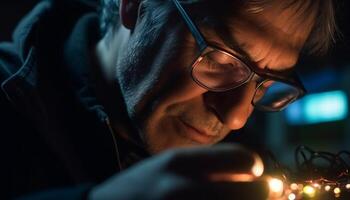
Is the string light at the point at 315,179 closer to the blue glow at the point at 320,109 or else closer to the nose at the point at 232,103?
A: the nose at the point at 232,103

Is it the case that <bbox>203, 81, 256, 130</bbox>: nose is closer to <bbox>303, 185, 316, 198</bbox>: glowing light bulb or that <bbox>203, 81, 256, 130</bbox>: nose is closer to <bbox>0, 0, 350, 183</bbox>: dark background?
<bbox>303, 185, 316, 198</bbox>: glowing light bulb

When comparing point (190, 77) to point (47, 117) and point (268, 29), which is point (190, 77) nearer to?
point (268, 29)

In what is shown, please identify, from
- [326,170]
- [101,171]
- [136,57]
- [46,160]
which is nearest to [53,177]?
[46,160]

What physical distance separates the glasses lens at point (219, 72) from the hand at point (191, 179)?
2.28 feet

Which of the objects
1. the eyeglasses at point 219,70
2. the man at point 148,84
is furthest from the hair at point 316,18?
the eyeglasses at point 219,70

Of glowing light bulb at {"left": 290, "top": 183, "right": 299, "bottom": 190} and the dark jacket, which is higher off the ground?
the dark jacket

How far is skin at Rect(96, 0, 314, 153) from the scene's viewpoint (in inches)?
56.1

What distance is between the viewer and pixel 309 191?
1.11 m

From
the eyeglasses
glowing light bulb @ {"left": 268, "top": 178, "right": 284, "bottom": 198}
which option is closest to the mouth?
the eyeglasses

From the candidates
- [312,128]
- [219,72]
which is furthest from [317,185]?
[312,128]

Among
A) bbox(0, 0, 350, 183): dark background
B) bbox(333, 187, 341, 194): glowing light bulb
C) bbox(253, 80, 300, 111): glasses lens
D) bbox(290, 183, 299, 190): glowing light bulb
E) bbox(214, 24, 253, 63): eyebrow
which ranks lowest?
bbox(0, 0, 350, 183): dark background

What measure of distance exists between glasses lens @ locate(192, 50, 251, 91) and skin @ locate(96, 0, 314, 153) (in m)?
0.03

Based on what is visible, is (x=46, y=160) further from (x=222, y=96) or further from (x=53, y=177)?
(x=222, y=96)

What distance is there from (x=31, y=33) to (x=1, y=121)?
391 mm
